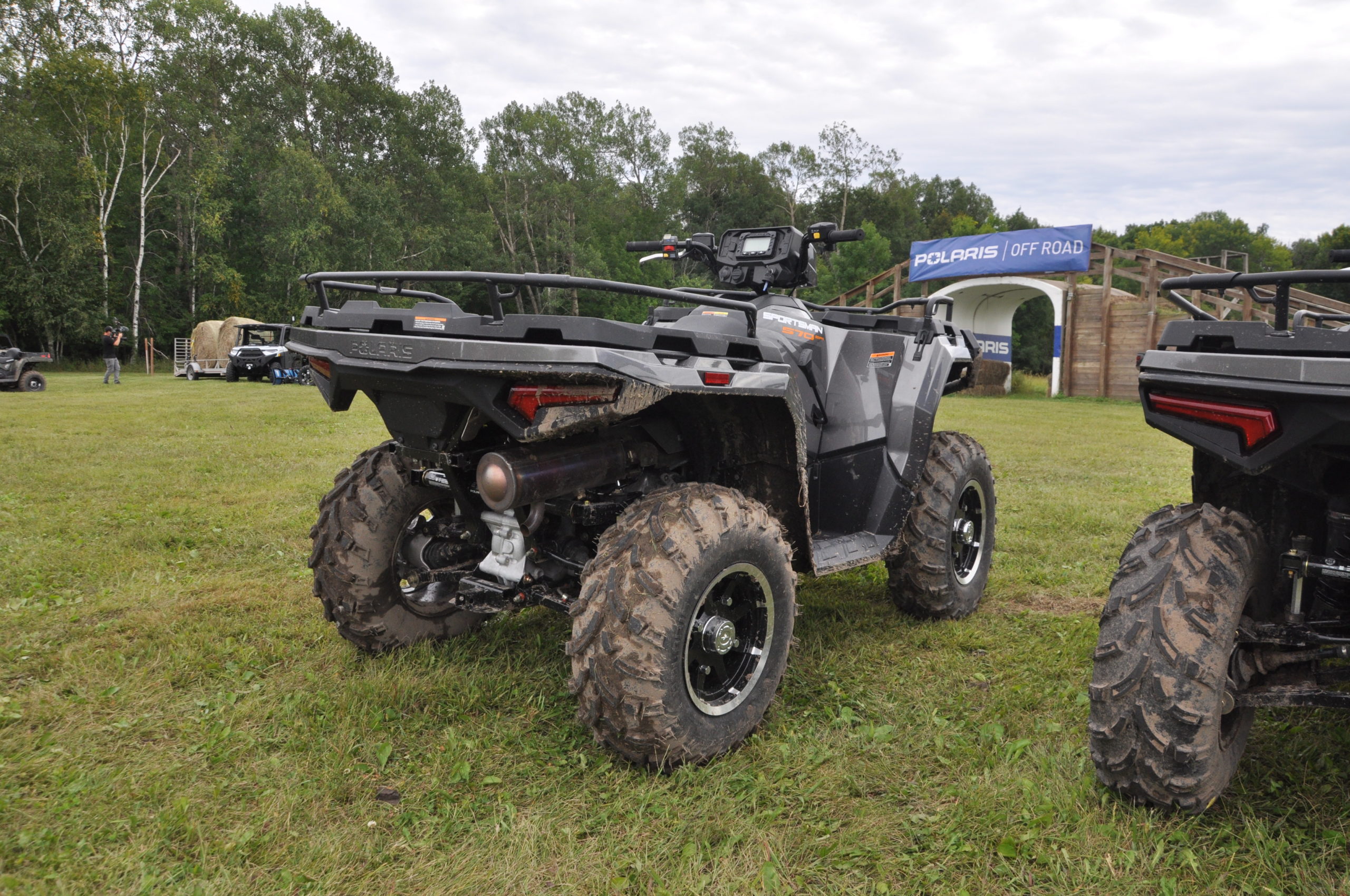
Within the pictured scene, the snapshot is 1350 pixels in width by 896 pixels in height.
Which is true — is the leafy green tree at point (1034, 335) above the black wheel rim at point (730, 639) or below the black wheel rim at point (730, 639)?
above

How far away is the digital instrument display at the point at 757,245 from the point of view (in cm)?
424

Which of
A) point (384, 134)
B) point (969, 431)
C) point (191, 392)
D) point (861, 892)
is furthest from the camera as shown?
point (384, 134)

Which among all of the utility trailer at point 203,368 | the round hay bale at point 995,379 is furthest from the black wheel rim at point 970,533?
the utility trailer at point 203,368

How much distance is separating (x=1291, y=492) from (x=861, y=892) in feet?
5.75

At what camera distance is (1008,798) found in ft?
8.48

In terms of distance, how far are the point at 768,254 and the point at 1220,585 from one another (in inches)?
97.5

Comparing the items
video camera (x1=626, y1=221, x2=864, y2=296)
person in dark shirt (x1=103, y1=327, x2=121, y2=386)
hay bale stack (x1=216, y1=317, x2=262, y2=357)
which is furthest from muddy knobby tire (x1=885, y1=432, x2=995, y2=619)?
hay bale stack (x1=216, y1=317, x2=262, y2=357)

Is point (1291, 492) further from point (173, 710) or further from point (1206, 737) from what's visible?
point (173, 710)

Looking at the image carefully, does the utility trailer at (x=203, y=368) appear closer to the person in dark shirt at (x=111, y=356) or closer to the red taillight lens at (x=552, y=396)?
the person in dark shirt at (x=111, y=356)

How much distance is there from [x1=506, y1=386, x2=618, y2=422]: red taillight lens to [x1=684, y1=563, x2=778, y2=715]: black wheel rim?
687 millimetres

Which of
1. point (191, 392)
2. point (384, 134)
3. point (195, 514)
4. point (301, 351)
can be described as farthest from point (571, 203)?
point (301, 351)

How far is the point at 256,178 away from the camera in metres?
39.3

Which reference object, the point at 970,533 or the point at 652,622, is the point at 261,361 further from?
the point at 652,622

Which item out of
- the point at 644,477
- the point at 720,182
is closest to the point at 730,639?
the point at 644,477
